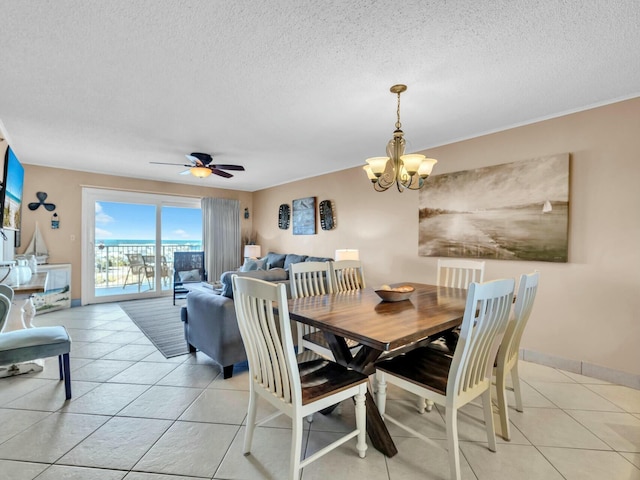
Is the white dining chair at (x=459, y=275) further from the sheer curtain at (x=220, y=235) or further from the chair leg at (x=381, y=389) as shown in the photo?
the sheer curtain at (x=220, y=235)

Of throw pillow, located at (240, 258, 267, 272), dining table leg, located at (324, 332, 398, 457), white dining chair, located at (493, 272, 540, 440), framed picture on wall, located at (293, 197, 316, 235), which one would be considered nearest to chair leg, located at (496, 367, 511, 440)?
white dining chair, located at (493, 272, 540, 440)

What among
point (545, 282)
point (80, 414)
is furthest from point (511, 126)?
point (80, 414)

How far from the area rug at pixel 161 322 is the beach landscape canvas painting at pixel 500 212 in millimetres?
3154

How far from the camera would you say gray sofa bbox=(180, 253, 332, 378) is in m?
2.61

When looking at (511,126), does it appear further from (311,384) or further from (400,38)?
(311,384)

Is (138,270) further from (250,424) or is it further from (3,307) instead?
(250,424)

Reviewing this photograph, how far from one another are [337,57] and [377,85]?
0.48 m

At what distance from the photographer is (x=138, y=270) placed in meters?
6.11

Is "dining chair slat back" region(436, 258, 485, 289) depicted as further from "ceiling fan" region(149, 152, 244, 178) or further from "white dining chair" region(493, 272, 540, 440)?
"ceiling fan" region(149, 152, 244, 178)

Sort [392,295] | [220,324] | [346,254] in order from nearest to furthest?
1. [392,295]
2. [220,324]
3. [346,254]

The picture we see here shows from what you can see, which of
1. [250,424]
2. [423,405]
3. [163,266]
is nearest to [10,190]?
[163,266]

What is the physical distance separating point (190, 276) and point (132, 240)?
1.37 m

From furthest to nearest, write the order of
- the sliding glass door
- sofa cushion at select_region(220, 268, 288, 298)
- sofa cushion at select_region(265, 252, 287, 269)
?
1. sofa cushion at select_region(265, 252, 287, 269)
2. the sliding glass door
3. sofa cushion at select_region(220, 268, 288, 298)

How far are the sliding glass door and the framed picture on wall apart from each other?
2.27 m
